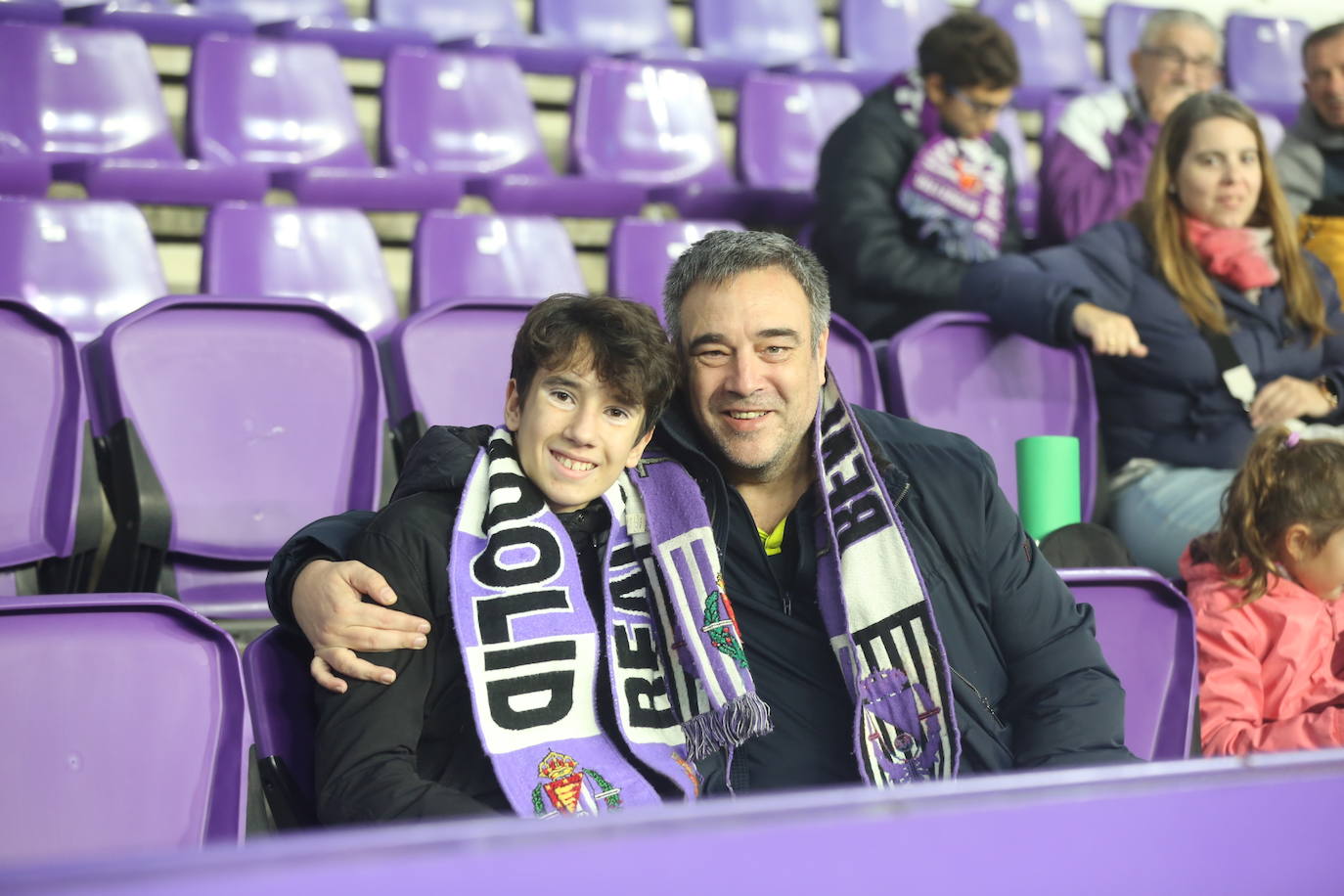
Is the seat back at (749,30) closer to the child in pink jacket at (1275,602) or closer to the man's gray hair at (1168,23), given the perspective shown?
the man's gray hair at (1168,23)

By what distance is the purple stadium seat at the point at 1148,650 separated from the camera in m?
1.94

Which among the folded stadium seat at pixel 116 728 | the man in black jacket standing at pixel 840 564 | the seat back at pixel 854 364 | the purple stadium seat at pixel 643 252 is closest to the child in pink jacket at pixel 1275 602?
the man in black jacket standing at pixel 840 564

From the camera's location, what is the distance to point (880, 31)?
4.89 m

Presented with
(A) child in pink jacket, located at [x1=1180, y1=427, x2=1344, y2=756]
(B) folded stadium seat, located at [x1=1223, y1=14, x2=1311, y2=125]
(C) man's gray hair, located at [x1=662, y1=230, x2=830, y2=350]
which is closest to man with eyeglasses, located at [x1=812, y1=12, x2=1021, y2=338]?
(A) child in pink jacket, located at [x1=1180, y1=427, x2=1344, y2=756]

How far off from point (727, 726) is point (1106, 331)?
1450mm

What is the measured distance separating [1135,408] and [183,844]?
82.3 inches

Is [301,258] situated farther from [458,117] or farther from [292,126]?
[458,117]

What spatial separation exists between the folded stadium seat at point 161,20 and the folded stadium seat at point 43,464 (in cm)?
174

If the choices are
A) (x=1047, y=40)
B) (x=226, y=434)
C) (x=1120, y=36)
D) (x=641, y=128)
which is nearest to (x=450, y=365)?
(x=226, y=434)

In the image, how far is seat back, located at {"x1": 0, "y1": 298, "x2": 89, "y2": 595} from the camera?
2.22 m

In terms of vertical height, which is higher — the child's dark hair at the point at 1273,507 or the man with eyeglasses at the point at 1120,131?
the man with eyeglasses at the point at 1120,131

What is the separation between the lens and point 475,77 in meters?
4.04

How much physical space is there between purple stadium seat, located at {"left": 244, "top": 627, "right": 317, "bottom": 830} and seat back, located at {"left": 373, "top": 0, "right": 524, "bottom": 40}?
2977 mm

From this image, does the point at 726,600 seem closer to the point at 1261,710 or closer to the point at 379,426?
the point at 1261,710
